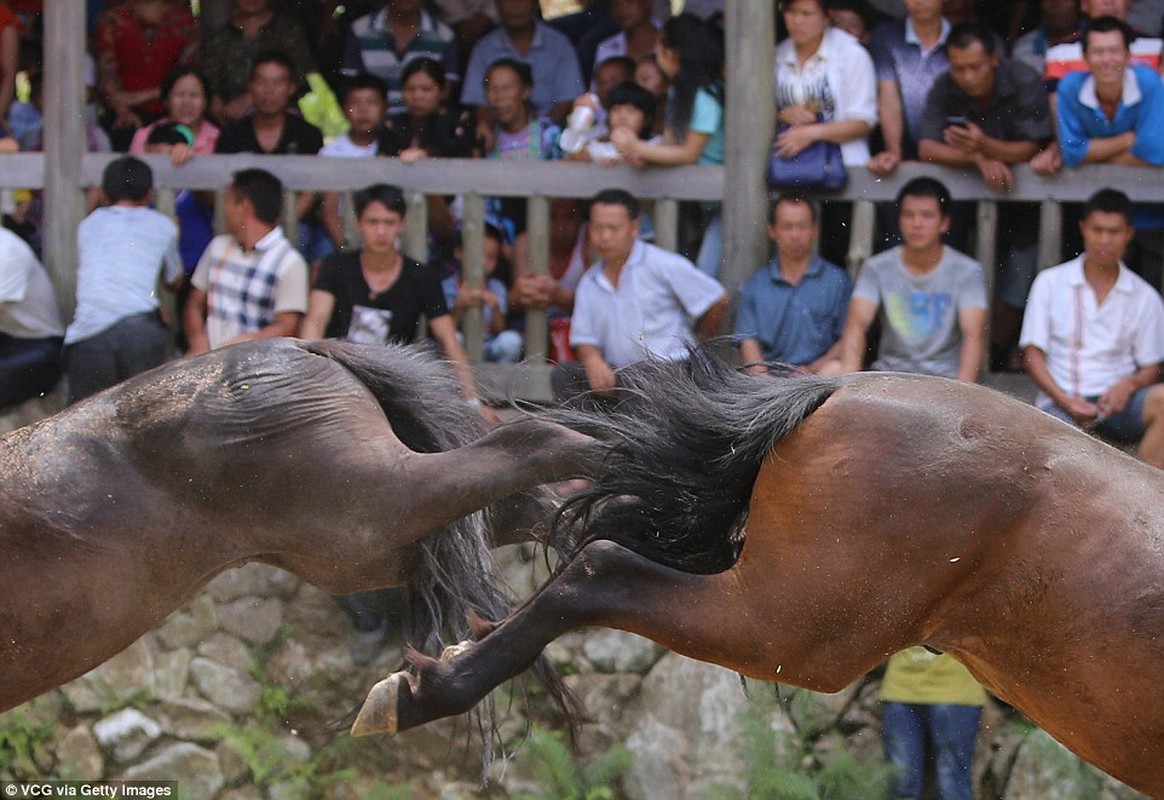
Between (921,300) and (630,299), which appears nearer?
(921,300)

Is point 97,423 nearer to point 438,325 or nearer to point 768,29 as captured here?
point 438,325

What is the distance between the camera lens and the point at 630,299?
7.43 metres

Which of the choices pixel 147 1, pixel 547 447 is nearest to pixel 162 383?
pixel 547 447

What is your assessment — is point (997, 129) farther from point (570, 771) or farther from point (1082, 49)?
point (570, 771)

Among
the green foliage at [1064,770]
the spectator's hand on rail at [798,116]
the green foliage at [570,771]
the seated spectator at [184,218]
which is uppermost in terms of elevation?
the spectator's hand on rail at [798,116]

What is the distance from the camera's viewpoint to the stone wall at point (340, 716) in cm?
754

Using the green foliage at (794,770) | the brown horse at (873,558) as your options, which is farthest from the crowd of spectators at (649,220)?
the brown horse at (873,558)

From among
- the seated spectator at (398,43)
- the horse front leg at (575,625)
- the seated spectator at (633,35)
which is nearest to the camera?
the horse front leg at (575,625)

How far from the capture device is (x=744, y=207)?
760 centimetres

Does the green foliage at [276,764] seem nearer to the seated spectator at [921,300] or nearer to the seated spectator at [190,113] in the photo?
the seated spectator at [190,113]

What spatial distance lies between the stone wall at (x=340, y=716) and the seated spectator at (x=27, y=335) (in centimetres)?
131

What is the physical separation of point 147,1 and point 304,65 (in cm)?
110

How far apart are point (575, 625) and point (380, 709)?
523 mm

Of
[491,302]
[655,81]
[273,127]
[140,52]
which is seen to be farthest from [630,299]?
[140,52]
